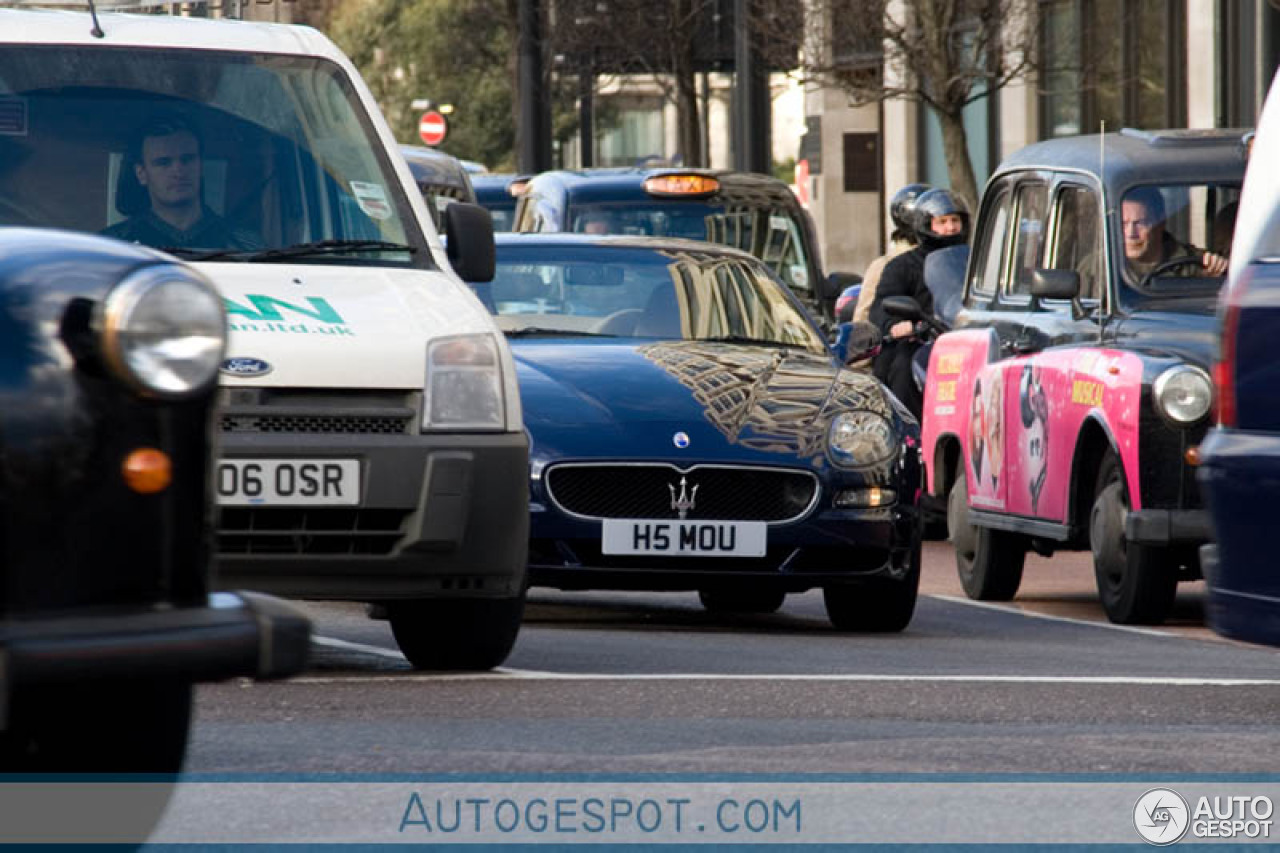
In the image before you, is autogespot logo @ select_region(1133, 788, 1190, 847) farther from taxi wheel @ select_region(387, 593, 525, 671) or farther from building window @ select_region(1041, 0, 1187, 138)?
building window @ select_region(1041, 0, 1187, 138)

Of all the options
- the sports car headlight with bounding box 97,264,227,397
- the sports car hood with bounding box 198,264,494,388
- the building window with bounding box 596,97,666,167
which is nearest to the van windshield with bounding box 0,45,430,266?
the sports car hood with bounding box 198,264,494,388

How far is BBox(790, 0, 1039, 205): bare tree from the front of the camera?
86.5 ft

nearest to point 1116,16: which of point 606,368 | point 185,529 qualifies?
point 606,368

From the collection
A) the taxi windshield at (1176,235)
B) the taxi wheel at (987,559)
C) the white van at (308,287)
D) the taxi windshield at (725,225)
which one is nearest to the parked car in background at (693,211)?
the taxi windshield at (725,225)

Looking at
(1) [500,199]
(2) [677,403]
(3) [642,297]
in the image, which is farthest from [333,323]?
(1) [500,199]

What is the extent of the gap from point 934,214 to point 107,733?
12.5 m

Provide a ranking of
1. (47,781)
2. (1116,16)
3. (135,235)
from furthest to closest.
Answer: (1116,16) → (135,235) → (47,781)

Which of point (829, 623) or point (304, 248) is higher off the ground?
point (304, 248)

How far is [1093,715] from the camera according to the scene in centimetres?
781

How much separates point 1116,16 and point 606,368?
21805 mm

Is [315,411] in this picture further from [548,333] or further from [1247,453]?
[548,333]

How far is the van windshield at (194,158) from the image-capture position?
8.88m

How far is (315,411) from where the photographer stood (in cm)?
826

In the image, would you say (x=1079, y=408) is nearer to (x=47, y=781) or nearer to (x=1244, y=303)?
(x=1244, y=303)
